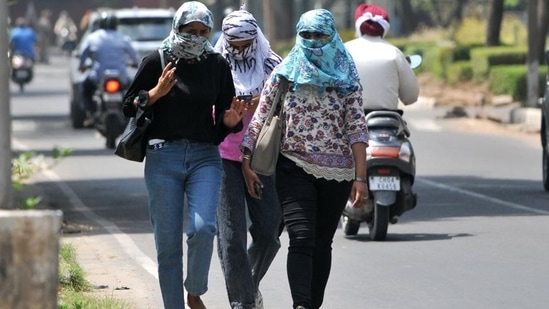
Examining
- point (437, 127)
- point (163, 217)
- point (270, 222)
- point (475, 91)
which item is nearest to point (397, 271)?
point (270, 222)

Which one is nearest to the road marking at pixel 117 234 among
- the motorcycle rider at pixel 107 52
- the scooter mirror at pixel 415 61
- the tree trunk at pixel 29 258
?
the scooter mirror at pixel 415 61

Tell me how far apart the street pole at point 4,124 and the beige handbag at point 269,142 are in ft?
4.66

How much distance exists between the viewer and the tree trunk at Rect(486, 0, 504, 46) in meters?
35.0

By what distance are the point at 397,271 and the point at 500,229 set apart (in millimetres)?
2486

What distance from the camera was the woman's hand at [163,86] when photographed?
7742 millimetres

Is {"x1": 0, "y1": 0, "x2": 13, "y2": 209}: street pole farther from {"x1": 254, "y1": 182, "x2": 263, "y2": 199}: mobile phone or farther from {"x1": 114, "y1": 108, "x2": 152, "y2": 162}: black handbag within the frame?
{"x1": 254, "y1": 182, "x2": 263, "y2": 199}: mobile phone

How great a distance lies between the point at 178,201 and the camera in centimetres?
793

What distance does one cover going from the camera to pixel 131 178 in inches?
734

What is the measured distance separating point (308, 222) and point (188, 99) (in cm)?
91

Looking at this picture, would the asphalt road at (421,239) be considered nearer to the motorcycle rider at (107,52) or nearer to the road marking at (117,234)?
the road marking at (117,234)

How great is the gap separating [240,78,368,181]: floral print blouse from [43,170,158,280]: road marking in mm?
2718

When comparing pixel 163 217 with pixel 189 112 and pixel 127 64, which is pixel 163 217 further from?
pixel 127 64

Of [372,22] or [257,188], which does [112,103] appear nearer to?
[372,22]

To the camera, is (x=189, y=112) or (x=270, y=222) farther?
(x=270, y=222)
